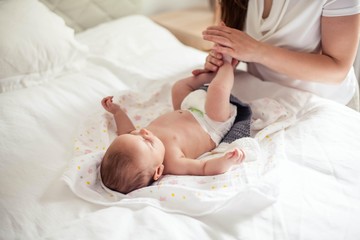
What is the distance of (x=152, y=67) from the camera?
1.57 m

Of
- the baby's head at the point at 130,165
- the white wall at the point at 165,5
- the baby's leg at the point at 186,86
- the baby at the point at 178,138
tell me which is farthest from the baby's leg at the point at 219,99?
the white wall at the point at 165,5

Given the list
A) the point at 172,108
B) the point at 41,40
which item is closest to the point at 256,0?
the point at 172,108

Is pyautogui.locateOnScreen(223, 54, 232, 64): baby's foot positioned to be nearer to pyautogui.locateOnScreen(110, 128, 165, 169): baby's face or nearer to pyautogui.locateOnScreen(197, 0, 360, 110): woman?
pyautogui.locateOnScreen(197, 0, 360, 110): woman

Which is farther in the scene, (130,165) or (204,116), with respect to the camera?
(204,116)

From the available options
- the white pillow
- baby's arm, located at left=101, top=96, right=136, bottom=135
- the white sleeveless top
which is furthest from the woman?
the white pillow

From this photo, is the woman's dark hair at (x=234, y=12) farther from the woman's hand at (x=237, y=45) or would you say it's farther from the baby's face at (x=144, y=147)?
the baby's face at (x=144, y=147)

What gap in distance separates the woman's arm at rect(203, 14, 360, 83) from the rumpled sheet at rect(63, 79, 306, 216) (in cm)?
13

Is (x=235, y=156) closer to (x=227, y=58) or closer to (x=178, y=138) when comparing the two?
(x=178, y=138)

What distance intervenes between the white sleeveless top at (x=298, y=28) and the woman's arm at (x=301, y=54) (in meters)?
0.04

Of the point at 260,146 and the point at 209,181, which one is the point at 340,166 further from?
the point at 209,181

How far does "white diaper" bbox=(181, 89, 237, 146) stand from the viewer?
3.71ft

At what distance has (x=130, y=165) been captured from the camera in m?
0.93

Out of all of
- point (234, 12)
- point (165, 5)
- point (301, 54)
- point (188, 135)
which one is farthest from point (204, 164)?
point (165, 5)

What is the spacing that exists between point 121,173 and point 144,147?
10 cm
